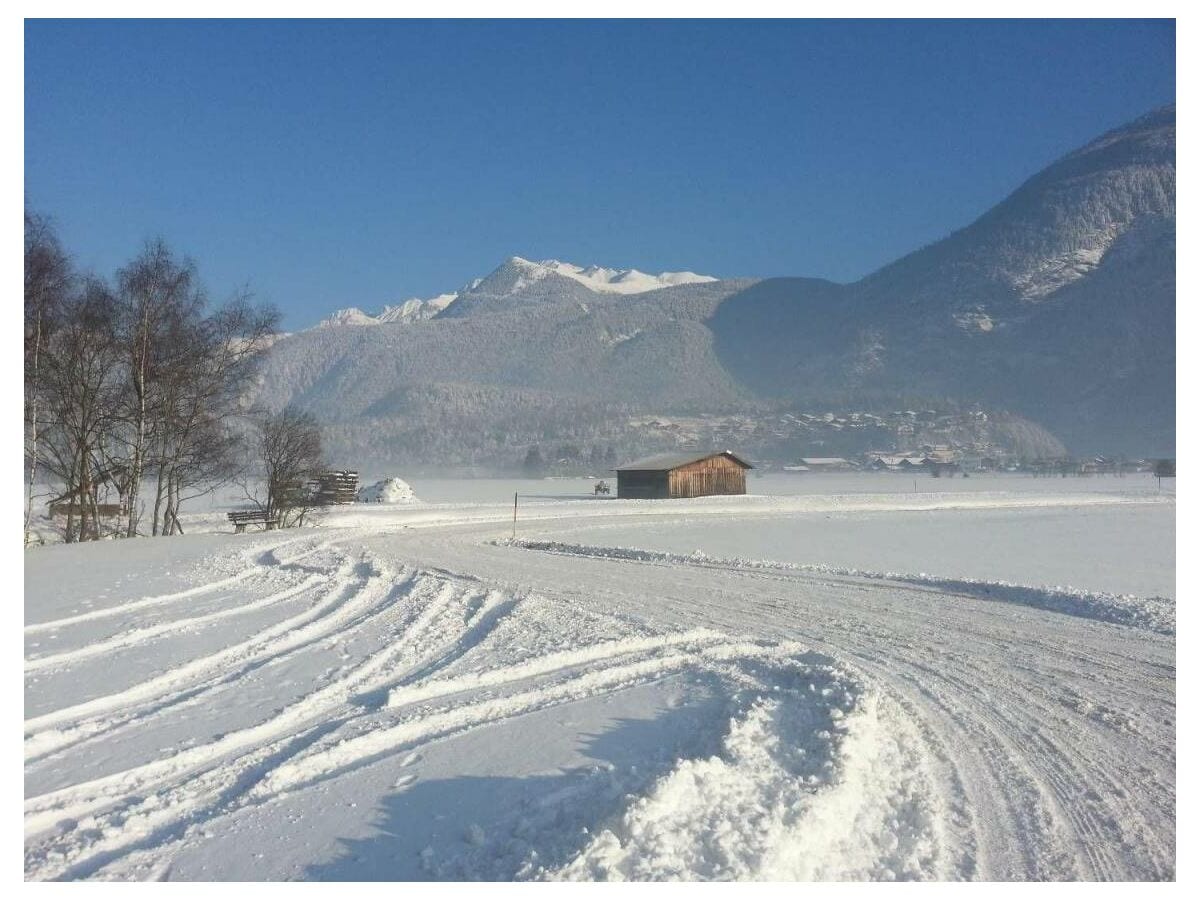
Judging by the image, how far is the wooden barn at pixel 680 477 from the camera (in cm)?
5988

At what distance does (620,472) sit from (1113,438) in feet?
475

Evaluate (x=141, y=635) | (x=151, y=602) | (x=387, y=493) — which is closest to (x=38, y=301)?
(x=151, y=602)

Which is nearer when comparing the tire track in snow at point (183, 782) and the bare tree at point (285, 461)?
the tire track in snow at point (183, 782)

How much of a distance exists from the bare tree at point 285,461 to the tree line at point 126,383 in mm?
3769

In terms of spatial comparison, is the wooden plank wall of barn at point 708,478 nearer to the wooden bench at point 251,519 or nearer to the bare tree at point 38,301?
the wooden bench at point 251,519

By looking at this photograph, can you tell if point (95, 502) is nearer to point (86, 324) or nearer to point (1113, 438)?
point (86, 324)

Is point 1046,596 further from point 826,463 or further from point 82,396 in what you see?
point 826,463

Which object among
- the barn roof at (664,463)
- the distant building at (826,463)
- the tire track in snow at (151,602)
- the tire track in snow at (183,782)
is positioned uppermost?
the barn roof at (664,463)

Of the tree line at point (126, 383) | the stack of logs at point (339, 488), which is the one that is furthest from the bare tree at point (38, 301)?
the stack of logs at point (339, 488)

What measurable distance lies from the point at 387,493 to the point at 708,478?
75.2 ft

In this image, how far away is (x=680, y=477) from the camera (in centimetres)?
6031

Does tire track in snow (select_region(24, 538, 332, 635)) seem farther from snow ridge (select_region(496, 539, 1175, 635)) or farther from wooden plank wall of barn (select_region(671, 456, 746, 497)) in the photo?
wooden plank wall of barn (select_region(671, 456, 746, 497))

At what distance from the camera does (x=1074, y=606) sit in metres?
12.3

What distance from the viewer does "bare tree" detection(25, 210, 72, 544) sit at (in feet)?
58.2
